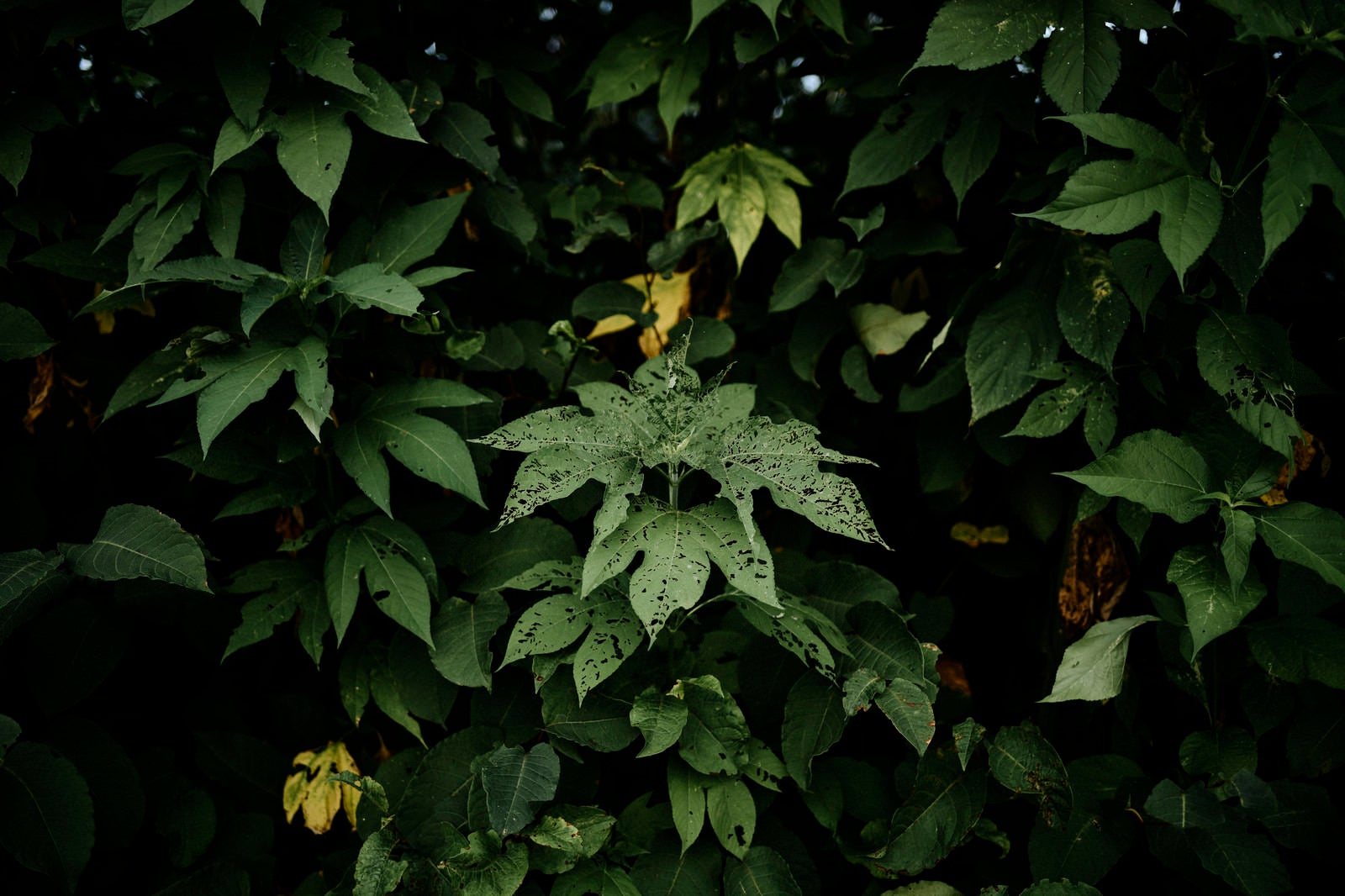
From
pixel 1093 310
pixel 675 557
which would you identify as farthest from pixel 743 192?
pixel 675 557

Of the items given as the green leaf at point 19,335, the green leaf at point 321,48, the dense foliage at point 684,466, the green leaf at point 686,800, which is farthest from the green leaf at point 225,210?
the green leaf at point 686,800

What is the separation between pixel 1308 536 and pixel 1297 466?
0.39 m

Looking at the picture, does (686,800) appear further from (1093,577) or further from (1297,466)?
(1297,466)

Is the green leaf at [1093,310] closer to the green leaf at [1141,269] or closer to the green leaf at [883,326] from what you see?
the green leaf at [1141,269]

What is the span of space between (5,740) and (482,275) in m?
1.55

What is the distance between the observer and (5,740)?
165 centimetres

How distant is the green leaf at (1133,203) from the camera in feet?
5.43

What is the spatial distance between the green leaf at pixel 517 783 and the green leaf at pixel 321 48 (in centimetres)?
123

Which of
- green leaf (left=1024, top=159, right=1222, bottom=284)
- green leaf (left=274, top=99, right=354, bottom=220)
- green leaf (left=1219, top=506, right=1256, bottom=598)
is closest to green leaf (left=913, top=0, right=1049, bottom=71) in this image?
green leaf (left=1024, top=159, right=1222, bottom=284)

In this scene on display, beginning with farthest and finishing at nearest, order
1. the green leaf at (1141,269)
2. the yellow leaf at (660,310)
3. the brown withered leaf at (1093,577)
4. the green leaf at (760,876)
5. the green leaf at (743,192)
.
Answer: the yellow leaf at (660,310) → the green leaf at (743,192) → the brown withered leaf at (1093,577) → the green leaf at (1141,269) → the green leaf at (760,876)

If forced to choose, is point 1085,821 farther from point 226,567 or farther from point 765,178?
point 226,567

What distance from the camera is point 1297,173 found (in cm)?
163

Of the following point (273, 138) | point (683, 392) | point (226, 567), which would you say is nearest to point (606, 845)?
point (683, 392)

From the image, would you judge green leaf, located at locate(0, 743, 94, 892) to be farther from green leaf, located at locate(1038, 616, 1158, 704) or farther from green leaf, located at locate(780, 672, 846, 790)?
green leaf, located at locate(1038, 616, 1158, 704)
